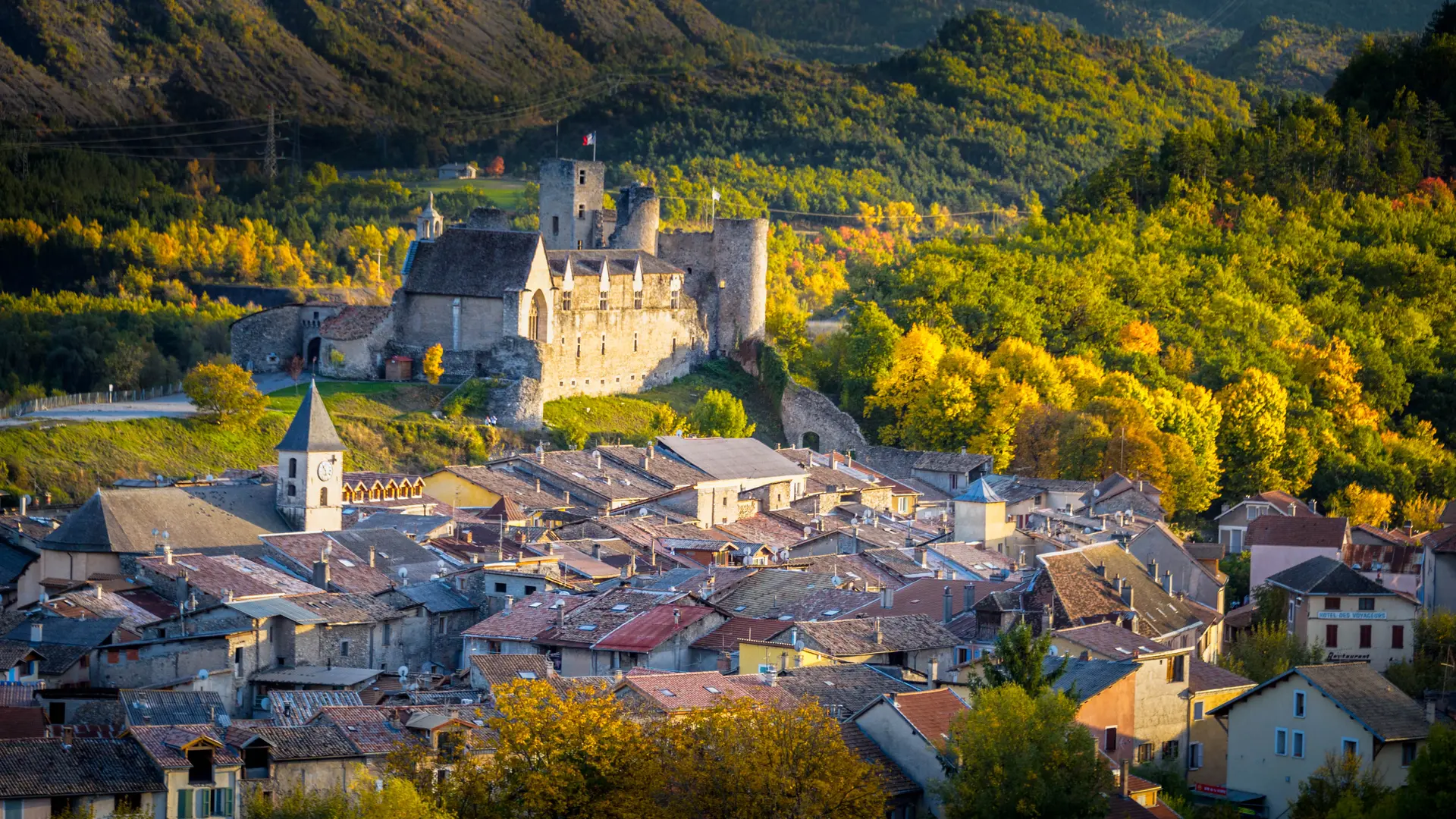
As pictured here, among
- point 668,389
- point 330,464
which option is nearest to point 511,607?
point 330,464

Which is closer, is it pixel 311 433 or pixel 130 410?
pixel 311 433

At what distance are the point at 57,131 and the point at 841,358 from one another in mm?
48880

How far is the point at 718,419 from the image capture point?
273ft

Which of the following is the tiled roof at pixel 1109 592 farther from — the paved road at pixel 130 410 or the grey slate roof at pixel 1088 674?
the paved road at pixel 130 410

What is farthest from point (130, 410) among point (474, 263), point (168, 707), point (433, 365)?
point (168, 707)

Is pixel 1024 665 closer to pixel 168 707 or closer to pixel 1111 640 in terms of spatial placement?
pixel 1111 640

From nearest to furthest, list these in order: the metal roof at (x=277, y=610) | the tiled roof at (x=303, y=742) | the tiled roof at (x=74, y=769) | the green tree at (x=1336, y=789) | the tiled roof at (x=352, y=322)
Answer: the tiled roof at (x=74, y=769) < the tiled roof at (x=303, y=742) < the green tree at (x=1336, y=789) < the metal roof at (x=277, y=610) < the tiled roof at (x=352, y=322)

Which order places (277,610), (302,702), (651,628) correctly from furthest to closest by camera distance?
(277,610) < (651,628) < (302,702)

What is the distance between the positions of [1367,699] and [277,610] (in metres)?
22.1

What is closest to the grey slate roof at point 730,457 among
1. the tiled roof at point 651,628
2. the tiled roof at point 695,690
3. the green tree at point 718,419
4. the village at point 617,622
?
the village at point 617,622

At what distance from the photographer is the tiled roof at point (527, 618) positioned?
4916 cm

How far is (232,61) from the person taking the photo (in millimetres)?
135250

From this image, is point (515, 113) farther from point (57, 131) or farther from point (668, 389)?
point (668, 389)

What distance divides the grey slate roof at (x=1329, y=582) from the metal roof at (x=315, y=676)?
22016 mm
